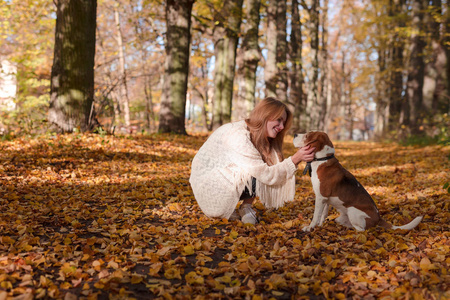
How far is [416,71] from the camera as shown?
17.1 meters

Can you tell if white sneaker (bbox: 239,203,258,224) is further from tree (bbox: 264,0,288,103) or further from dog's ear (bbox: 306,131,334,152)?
tree (bbox: 264,0,288,103)

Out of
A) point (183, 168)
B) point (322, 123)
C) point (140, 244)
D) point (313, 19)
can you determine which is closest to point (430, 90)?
point (313, 19)

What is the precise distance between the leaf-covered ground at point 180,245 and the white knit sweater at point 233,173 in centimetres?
35

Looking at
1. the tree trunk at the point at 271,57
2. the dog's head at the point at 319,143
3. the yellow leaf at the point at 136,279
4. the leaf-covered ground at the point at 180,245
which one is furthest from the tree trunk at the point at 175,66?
the yellow leaf at the point at 136,279

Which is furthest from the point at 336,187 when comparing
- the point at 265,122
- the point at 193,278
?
the point at 193,278

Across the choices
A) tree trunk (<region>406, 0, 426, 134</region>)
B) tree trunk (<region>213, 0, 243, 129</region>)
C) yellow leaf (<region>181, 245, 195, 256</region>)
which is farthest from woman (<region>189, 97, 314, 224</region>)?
tree trunk (<region>406, 0, 426, 134</region>)

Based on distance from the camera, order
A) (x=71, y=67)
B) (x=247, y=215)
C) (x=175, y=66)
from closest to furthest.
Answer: (x=247, y=215) → (x=71, y=67) → (x=175, y=66)

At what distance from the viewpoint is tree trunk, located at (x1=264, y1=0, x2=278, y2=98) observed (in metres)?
16.6

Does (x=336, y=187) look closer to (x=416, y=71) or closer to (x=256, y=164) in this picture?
(x=256, y=164)

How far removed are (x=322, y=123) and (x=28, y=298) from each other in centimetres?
3892

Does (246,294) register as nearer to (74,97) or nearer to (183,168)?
(183,168)

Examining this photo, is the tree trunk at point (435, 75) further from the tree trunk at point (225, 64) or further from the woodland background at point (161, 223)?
the tree trunk at point (225, 64)

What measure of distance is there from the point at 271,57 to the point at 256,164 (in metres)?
13.7

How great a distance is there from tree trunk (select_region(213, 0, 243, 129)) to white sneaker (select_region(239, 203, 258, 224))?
483 inches
